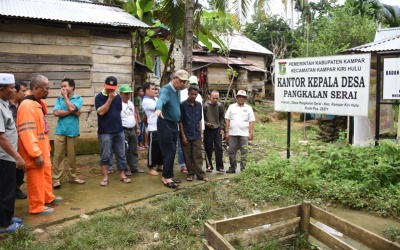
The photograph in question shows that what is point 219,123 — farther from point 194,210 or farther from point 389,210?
point 389,210

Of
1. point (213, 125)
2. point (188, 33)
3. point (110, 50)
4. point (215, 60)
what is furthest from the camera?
point (215, 60)

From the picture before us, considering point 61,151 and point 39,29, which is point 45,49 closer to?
point 39,29

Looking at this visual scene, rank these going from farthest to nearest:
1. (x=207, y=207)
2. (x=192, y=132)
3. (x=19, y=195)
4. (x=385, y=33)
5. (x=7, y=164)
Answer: (x=385, y=33) → (x=192, y=132) → (x=19, y=195) → (x=207, y=207) → (x=7, y=164)

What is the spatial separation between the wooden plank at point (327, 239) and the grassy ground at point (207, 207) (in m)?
0.19

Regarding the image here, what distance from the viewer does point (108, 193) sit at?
5285 millimetres

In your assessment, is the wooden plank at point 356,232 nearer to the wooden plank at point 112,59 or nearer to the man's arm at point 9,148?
the man's arm at point 9,148

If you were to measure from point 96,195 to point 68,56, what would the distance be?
391cm

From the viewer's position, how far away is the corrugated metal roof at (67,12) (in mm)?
6904

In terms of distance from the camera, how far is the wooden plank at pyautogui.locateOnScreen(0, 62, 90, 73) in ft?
23.0

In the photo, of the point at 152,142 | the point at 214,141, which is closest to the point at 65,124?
the point at 152,142

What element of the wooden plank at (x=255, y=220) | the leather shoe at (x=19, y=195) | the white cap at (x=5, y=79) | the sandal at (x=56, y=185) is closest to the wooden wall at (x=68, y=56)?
the sandal at (x=56, y=185)

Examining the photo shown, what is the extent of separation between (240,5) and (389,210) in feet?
20.9

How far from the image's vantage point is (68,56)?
7.64 metres

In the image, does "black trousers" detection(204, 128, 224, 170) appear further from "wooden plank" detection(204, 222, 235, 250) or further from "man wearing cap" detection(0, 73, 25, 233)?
"wooden plank" detection(204, 222, 235, 250)
